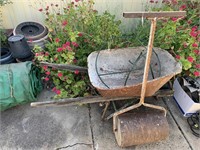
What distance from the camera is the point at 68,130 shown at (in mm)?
2322

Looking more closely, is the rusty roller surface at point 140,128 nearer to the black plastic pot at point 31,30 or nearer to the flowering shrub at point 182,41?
the flowering shrub at point 182,41

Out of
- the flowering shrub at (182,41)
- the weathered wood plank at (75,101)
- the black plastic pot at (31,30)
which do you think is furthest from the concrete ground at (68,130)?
the black plastic pot at (31,30)

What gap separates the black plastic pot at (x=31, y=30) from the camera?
2867 millimetres

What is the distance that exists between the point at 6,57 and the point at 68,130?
132 cm

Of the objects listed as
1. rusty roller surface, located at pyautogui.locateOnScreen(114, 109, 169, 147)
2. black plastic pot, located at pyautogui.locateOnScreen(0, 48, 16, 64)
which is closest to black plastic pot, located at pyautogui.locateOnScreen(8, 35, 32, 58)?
black plastic pot, located at pyautogui.locateOnScreen(0, 48, 16, 64)

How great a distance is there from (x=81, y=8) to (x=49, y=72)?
2.95ft

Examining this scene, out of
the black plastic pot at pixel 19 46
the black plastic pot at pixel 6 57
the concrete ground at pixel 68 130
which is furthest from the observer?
the black plastic pot at pixel 6 57

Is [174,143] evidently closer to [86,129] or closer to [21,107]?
[86,129]

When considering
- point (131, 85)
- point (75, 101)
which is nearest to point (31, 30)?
point (75, 101)

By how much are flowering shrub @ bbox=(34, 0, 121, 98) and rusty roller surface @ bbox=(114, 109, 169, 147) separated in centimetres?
71

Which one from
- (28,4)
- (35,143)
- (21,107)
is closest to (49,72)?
(21,107)

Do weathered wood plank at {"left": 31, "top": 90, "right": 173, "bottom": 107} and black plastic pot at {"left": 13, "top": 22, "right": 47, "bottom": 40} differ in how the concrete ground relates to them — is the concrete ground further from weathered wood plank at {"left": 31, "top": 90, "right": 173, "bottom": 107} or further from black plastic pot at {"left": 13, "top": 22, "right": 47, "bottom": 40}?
black plastic pot at {"left": 13, "top": 22, "right": 47, "bottom": 40}

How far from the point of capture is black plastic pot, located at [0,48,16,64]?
271 cm

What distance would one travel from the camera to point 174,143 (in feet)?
7.22
